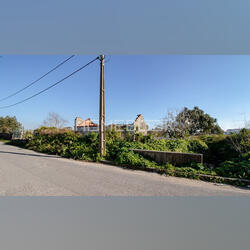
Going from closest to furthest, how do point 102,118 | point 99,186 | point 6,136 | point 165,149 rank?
point 99,186, point 102,118, point 165,149, point 6,136

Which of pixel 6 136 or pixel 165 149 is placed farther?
pixel 6 136

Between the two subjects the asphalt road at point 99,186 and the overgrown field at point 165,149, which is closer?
the asphalt road at point 99,186

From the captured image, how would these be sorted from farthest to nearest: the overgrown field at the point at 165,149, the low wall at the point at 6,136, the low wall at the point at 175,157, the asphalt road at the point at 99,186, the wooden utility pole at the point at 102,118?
1. the low wall at the point at 6,136
2. the wooden utility pole at the point at 102,118
3. the low wall at the point at 175,157
4. the overgrown field at the point at 165,149
5. the asphalt road at the point at 99,186

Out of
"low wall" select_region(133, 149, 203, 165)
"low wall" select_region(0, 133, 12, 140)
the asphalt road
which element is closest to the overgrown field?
"low wall" select_region(133, 149, 203, 165)

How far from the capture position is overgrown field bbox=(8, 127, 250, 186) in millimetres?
3939

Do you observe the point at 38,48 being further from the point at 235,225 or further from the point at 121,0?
the point at 235,225

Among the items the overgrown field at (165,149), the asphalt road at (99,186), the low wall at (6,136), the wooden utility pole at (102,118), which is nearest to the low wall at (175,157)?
the overgrown field at (165,149)

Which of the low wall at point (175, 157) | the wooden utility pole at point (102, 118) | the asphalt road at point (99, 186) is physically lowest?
the asphalt road at point (99, 186)

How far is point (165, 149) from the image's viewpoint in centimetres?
623

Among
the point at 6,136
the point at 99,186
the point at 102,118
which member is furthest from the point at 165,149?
the point at 6,136

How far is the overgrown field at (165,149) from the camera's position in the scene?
394 cm

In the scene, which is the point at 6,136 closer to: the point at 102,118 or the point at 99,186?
the point at 102,118

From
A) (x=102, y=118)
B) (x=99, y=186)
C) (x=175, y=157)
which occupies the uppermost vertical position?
(x=102, y=118)

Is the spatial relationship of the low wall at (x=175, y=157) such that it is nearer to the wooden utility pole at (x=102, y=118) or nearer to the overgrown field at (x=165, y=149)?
the overgrown field at (x=165, y=149)
